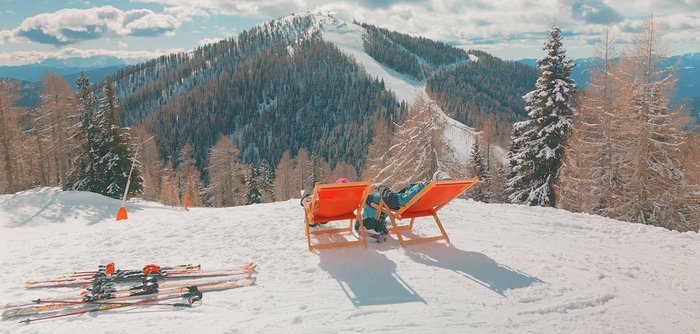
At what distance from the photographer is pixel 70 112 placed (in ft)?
116

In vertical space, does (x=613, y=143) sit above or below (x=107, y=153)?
above

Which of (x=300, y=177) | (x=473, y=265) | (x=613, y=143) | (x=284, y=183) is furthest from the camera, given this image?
(x=300, y=177)

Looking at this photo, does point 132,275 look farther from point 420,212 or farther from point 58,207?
point 58,207

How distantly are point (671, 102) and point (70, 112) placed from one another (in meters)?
41.2

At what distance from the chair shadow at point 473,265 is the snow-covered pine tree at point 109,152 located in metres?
31.2

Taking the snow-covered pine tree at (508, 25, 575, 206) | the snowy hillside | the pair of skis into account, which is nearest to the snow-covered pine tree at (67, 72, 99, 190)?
the snowy hillside

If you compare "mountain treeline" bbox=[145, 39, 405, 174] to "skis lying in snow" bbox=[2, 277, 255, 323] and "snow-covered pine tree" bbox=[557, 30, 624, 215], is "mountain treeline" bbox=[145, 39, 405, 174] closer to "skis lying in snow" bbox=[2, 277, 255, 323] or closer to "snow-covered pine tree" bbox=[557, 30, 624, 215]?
"snow-covered pine tree" bbox=[557, 30, 624, 215]

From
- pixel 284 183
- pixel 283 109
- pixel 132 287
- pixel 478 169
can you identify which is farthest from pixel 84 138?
pixel 283 109

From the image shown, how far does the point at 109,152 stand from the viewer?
109 ft

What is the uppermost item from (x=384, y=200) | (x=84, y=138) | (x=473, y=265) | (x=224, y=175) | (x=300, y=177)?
(x=384, y=200)

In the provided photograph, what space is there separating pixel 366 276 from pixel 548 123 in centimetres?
2054

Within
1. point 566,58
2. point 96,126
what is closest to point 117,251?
point 566,58

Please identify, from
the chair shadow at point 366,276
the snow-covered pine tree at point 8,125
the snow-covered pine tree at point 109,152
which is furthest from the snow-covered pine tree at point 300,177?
the chair shadow at point 366,276

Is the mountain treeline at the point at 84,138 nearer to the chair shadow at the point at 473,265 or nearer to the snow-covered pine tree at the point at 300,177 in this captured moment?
the chair shadow at the point at 473,265
